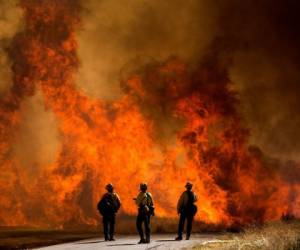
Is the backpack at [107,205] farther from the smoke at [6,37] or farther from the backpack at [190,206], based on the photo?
the smoke at [6,37]

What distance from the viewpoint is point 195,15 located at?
43.8 metres

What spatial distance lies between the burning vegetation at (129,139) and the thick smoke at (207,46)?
33.9 inches

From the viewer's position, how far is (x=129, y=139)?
3994cm

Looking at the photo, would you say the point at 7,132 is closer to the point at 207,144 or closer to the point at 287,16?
the point at 207,144

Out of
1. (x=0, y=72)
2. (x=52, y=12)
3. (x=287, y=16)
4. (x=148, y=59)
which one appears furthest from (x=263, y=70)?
(x=0, y=72)

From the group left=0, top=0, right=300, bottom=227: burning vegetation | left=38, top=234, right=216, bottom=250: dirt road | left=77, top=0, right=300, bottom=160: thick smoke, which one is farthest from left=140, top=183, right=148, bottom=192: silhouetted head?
left=77, top=0, right=300, bottom=160: thick smoke

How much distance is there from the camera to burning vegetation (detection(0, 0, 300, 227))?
38062 millimetres

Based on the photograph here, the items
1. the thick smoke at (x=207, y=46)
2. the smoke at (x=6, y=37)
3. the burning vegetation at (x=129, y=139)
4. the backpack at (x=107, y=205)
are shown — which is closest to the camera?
the backpack at (x=107, y=205)

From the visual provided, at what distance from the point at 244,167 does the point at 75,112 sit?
1251 centimetres

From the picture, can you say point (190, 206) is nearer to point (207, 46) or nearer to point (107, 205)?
point (107, 205)

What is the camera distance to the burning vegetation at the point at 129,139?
38.1 metres

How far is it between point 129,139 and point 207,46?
944 centimetres

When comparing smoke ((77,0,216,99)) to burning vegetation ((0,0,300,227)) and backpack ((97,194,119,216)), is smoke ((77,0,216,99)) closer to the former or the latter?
burning vegetation ((0,0,300,227))

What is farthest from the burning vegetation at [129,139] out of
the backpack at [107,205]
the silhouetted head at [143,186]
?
the silhouetted head at [143,186]
